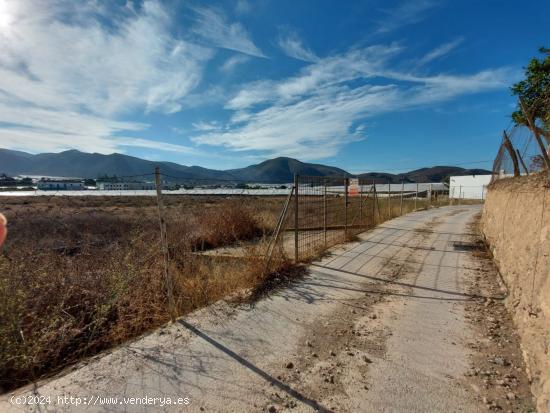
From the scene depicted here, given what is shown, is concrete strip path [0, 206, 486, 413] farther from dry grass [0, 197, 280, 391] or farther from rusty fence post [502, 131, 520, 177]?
rusty fence post [502, 131, 520, 177]

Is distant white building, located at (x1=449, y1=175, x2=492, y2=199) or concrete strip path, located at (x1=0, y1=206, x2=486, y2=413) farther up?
distant white building, located at (x1=449, y1=175, x2=492, y2=199)

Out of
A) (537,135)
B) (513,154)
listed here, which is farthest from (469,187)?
(537,135)

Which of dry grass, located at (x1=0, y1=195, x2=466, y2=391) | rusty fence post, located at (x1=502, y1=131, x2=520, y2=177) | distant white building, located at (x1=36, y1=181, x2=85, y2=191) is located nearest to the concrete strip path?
dry grass, located at (x1=0, y1=195, x2=466, y2=391)

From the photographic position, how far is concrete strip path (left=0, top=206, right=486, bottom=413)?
2.57 m

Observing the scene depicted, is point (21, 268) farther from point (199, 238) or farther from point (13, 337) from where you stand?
point (199, 238)

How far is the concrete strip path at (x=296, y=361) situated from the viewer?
8.43ft

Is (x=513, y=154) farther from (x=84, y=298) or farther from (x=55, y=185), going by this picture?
(x=55, y=185)

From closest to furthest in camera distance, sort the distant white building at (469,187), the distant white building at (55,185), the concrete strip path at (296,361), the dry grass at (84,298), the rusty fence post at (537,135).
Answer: the concrete strip path at (296,361) < the dry grass at (84,298) < the rusty fence post at (537,135) < the distant white building at (55,185) < the distant white building at (469,187)

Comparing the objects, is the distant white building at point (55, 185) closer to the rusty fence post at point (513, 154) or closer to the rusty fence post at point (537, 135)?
the rusty fence post at point (537, 135)

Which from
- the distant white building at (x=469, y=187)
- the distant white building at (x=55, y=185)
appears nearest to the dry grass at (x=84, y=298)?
the distant white building at (x=55, y=185)

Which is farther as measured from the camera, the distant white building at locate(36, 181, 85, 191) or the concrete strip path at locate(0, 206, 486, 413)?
the distant white building at locate(36, 181, 85, 191)

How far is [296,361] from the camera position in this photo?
3188 mm

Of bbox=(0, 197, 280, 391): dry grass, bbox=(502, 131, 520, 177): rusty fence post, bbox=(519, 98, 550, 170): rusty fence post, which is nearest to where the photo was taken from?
bbox=(0, 197, 280, 391): dry grass

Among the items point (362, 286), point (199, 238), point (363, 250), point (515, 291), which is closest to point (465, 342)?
point (515, 291)
